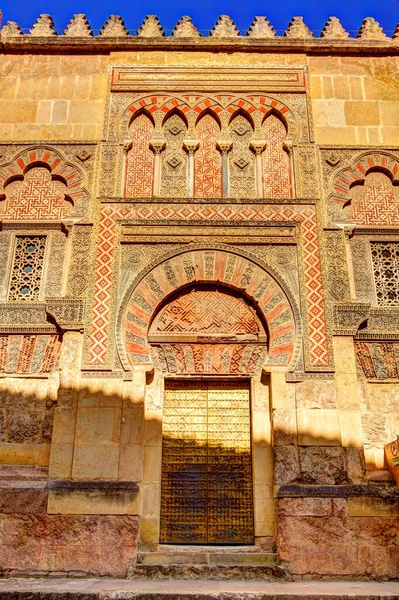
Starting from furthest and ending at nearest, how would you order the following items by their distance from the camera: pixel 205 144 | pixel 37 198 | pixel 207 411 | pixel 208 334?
pixel 205 144
pixel 37 198
pixel 208 334
pixel 207 411

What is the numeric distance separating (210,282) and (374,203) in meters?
2.20

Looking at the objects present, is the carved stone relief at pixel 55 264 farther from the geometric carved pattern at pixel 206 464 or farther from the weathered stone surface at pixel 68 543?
the weathered stone surface at pixel 68 543

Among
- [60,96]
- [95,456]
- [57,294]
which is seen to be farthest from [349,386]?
[60,96]

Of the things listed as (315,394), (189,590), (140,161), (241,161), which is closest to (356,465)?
(315,394)

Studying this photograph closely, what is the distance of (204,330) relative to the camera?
6.29 m

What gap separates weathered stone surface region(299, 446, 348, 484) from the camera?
18.2 feet

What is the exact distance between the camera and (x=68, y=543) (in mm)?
5324

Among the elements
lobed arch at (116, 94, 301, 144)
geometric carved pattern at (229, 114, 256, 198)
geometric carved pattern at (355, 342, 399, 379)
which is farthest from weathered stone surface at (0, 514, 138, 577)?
lobed arch at (116, 94, 301, 144)

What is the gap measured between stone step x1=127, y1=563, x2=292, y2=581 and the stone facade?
0.53 feet

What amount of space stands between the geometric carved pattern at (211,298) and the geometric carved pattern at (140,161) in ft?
3.33

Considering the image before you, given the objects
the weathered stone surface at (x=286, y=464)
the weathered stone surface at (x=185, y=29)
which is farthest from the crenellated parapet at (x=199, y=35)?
the weathered stone surface at (x=286, y=464)

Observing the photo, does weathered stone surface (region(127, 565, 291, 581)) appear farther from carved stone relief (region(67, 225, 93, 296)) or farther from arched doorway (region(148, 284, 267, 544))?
carved stone relief (region(67, 225, 93, 296))

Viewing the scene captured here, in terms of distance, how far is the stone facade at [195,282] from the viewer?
17.9 ft

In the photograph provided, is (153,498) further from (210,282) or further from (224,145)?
(224,145)
